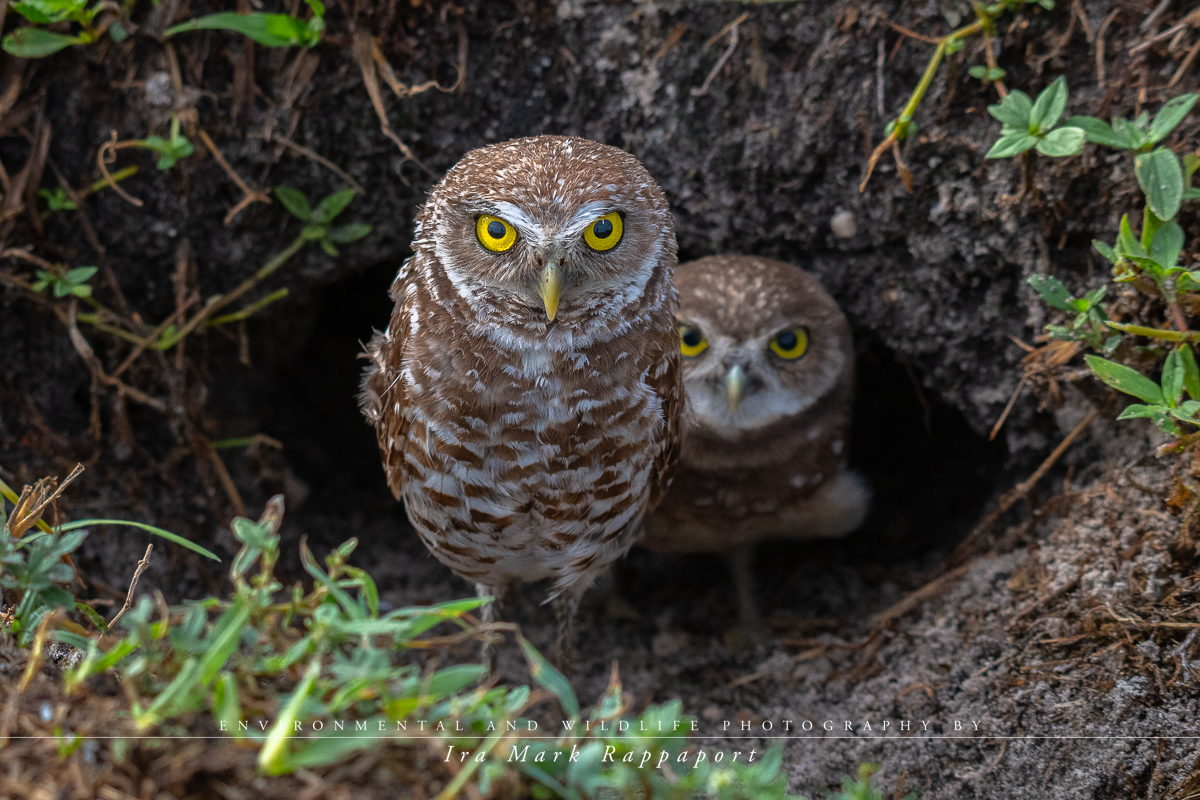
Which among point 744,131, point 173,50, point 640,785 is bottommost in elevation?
point 640,785

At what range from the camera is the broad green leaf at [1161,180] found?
2004mm

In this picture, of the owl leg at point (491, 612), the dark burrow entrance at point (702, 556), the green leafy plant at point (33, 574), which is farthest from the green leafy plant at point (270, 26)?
the owl leg at point (491, 612)

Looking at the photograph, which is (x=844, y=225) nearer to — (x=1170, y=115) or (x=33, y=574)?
(x=1170, y=115)

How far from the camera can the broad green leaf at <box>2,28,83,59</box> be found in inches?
93.0

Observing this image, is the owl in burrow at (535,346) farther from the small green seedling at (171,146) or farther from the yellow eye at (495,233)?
the small green seedling at (171,146)

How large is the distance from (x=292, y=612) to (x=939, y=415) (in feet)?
10.5

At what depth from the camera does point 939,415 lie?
371 cm

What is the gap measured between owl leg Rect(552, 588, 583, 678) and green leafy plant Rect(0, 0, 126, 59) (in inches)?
85.2

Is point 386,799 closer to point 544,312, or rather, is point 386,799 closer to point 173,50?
point 544,312

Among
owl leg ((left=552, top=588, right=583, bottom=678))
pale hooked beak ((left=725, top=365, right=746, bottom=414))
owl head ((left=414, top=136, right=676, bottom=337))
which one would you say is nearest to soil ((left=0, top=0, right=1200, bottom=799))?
owl leg ((left=552, top=588, right=583, bottom=678))

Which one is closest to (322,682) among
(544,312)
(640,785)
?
(640,785)

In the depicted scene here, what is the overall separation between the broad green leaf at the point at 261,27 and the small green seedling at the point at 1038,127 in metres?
2.02

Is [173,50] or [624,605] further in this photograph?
[624,605]

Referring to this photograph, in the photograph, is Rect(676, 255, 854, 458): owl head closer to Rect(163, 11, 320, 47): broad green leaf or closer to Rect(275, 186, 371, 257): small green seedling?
Rect(275, 186, 371, 257): small green seedling
